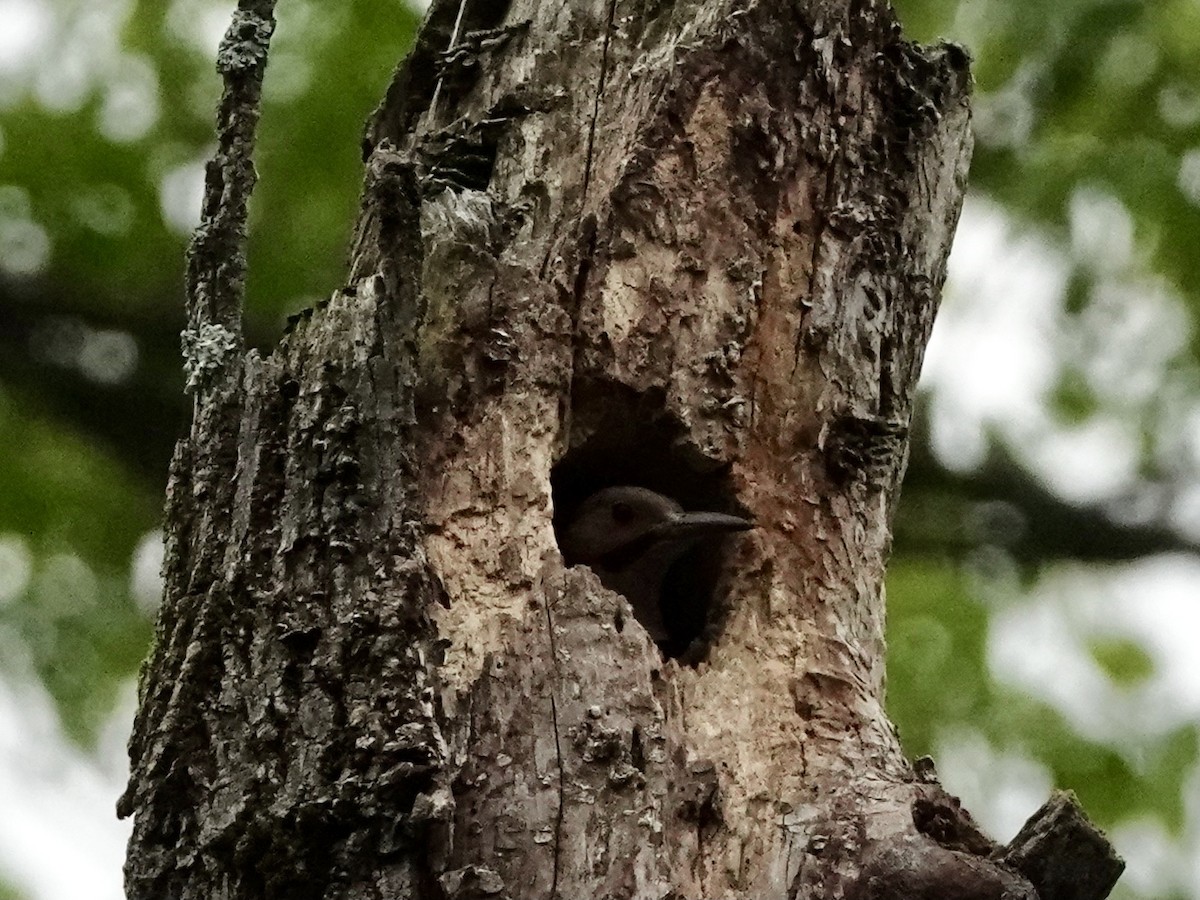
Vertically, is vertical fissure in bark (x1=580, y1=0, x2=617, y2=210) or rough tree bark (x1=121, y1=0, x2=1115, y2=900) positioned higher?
vertical fissure in bark (x1=580, y1=0, x2=617, y2=210)

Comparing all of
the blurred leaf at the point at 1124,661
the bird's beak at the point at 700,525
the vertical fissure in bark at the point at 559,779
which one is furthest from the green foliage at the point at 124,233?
the blurred leaf at the point at 1124,661

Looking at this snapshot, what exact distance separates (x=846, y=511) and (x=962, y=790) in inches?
125

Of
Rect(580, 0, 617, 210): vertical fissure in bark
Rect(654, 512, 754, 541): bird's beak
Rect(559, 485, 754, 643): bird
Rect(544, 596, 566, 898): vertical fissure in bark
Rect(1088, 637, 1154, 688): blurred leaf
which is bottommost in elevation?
Rect(544, 596, 566, 898): vertical fissure in bark

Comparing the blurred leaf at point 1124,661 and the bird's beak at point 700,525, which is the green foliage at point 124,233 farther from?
the blurred leaf at point 1124,661

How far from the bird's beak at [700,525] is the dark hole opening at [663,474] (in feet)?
0.07

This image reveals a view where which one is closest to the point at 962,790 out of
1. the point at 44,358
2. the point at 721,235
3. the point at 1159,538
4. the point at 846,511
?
the point at 1159,538

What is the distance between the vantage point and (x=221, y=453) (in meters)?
3.03

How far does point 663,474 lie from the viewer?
153 inches

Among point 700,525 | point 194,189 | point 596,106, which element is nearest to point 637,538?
point 700,525

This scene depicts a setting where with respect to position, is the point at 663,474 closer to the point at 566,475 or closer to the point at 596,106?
the point at 566,475

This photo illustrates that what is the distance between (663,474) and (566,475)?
440 mm

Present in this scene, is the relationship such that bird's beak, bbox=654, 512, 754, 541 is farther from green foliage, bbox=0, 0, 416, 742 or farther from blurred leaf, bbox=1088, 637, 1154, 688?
blurred leaf, bbox=1088, 637, 1154, 688

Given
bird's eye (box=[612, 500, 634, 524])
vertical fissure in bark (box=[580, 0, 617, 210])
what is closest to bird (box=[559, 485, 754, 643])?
bird's eye (box=[612, 500, 634, 524])

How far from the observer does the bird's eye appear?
4.11m
